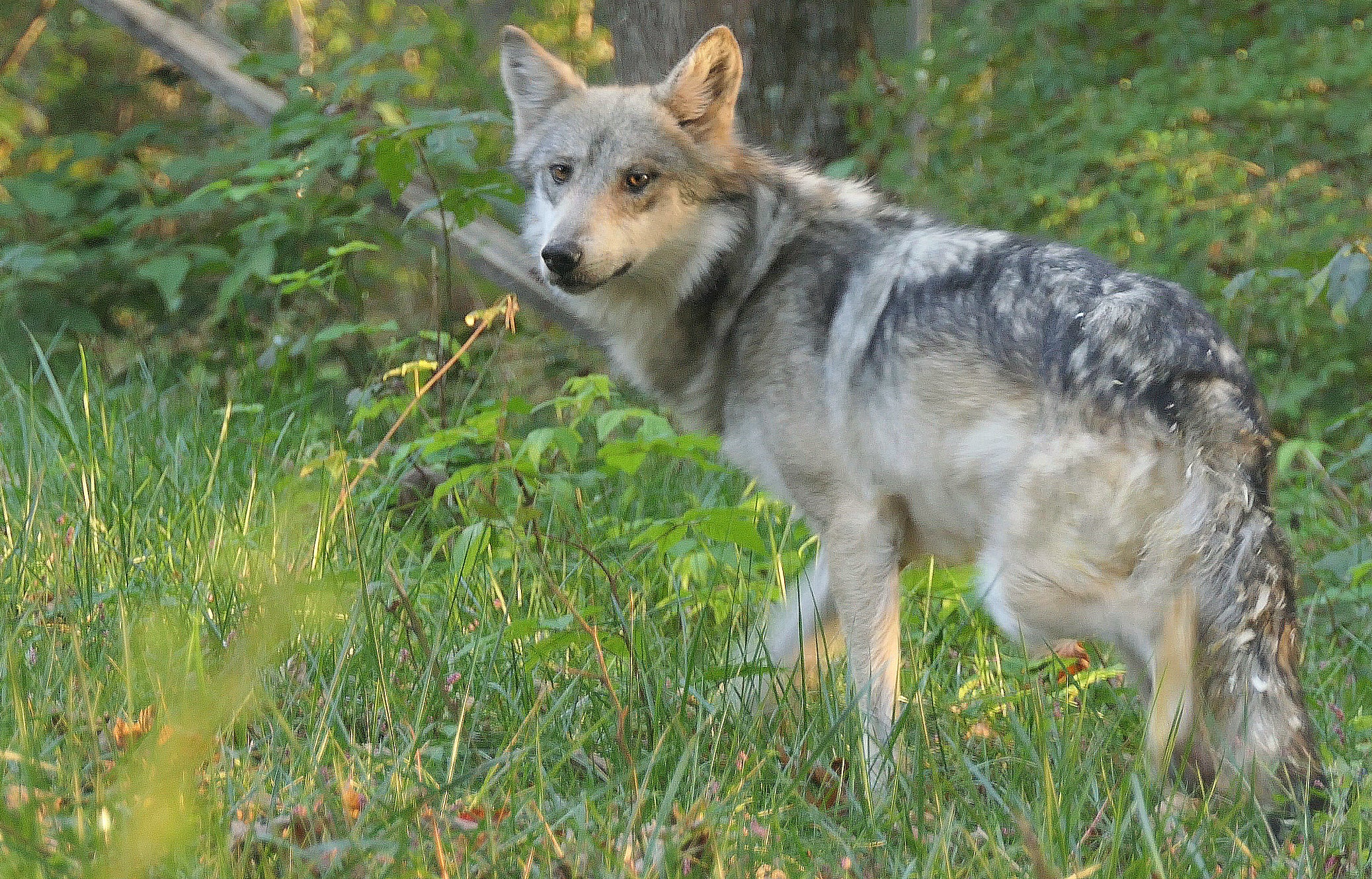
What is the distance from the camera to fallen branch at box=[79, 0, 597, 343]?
5168 mm

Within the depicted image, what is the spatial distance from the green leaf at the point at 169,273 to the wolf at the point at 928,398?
2.17 meters

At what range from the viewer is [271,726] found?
229cm

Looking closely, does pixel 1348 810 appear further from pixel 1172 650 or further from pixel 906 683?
pixel 906 683

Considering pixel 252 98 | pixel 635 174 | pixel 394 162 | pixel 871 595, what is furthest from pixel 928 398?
pixel 252 98

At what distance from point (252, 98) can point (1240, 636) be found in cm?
505

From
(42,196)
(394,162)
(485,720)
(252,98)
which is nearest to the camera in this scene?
(485,720)

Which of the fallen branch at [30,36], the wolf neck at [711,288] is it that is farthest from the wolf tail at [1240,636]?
the fallen branch at [30,36]

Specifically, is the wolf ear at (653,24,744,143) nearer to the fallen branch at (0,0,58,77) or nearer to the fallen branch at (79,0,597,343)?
the fallen branch at (79,0,597,343)

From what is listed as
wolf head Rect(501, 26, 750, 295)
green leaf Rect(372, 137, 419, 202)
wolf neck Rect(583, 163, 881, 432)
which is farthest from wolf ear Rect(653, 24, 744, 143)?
green leaf Rect(372, 137, 419, 202)

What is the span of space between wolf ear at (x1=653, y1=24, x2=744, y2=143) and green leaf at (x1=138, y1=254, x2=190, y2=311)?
106 inches

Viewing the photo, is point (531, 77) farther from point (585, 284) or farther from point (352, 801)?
point (352, 801)

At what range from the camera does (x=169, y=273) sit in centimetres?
521

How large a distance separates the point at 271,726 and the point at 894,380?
1.51m

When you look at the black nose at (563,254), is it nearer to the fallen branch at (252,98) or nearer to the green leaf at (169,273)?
the fallen branch at (252,98)
